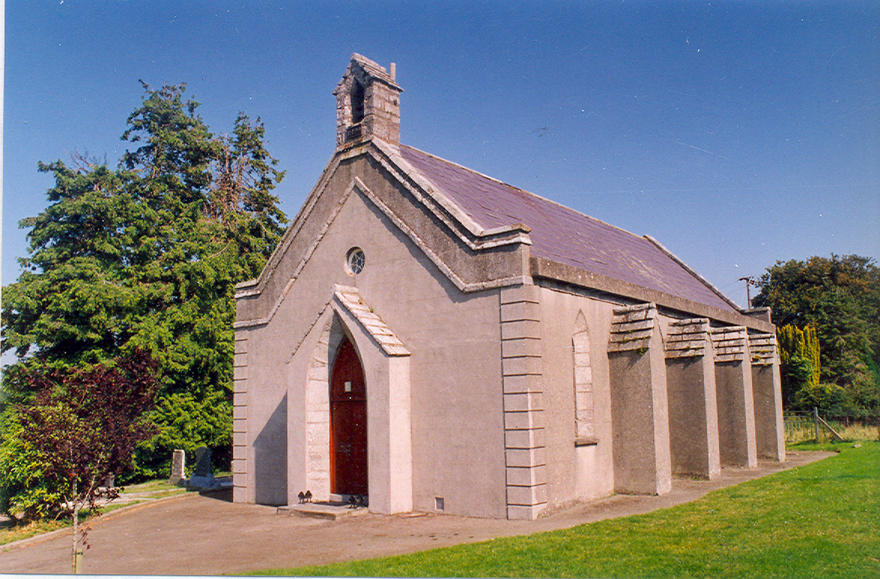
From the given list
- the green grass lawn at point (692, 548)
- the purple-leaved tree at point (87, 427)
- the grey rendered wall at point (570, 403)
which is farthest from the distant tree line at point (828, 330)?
the purple-leaved tree at point (87, 427)

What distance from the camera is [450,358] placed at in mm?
15438

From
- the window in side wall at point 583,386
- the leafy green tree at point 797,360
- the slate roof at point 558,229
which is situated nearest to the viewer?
the window in side wall at point 583,386

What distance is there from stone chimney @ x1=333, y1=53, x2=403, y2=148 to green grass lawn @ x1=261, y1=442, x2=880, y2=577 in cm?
1068

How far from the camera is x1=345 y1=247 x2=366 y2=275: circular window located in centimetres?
1762

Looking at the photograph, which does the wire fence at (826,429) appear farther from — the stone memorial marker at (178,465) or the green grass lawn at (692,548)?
the stone memorial marker at (178,465)

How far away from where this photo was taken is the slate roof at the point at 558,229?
712 inches

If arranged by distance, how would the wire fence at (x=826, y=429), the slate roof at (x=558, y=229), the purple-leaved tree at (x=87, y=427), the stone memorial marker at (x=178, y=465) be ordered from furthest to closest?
the wire fence at (x=826, y=429) < the stone memorial marker at (x=178, y=465) < the slate roof at (x=558, y=229) < the purple-leaved tree at (x=87, y=427)

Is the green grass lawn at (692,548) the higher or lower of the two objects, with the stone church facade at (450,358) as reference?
lower

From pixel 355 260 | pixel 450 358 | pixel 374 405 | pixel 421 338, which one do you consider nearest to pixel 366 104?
pixel 355 260

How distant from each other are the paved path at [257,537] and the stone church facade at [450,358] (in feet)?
2.42

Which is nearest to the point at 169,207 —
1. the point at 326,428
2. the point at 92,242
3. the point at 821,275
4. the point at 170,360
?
the point at 92,242

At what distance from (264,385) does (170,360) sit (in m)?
11.1

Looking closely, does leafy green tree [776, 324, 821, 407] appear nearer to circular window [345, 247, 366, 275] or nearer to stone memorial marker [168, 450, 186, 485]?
circular window [345, 247, 366, 275]

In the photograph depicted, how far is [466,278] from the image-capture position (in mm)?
15312
